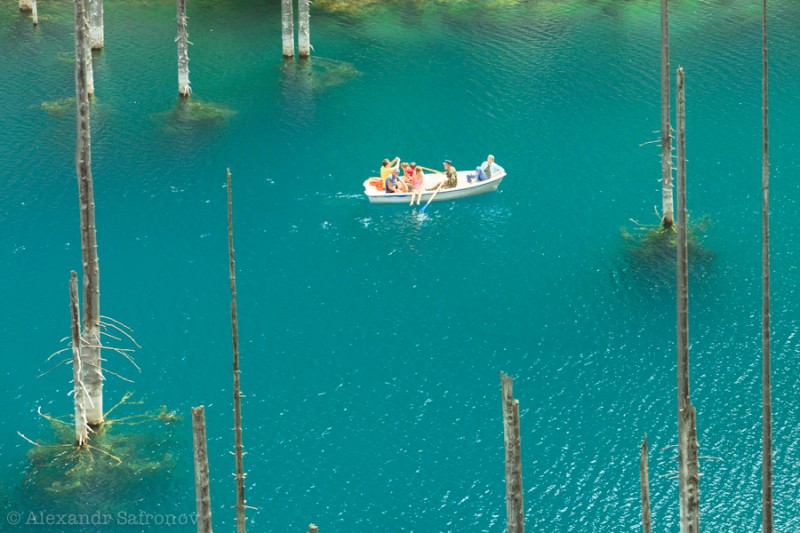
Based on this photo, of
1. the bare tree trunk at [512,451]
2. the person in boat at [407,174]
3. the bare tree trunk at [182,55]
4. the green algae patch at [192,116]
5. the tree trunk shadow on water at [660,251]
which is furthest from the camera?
the green algae patch at [192,116]

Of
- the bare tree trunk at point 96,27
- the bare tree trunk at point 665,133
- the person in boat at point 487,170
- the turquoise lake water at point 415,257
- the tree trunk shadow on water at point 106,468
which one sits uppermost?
the bare tree trunk at point 665,133

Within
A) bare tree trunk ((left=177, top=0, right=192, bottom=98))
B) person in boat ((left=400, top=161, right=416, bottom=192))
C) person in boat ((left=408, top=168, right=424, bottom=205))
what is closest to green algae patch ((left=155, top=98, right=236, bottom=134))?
bare tree trunk ((left=177, top=0, right=192, bottom=98))

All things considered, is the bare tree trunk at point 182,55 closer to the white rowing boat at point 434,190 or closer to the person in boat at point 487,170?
the white rowing boat at point 434,190

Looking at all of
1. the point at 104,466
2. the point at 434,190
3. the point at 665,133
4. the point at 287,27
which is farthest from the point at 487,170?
the point at 104,466

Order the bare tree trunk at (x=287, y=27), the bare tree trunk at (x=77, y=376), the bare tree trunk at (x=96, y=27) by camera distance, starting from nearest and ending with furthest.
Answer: the bare tree trunk at (x=77, y=376)
the bare tree trunk at (x=287, y=27)
the bare tree trunk at (x=96, y=27)

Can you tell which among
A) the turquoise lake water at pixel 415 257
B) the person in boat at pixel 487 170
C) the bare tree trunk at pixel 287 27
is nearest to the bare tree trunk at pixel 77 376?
the turquoise lake water at pixel 415 257

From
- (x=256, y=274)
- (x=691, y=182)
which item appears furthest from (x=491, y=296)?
(x=691, y=182)
